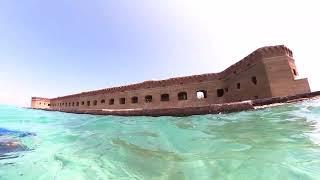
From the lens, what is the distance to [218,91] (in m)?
22.4

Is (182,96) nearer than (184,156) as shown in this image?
No

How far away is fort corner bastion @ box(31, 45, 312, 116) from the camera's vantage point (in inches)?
465

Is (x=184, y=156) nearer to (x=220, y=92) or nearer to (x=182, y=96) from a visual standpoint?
(x=220, y=92)

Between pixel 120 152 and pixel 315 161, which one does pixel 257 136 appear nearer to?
pixel 315 161

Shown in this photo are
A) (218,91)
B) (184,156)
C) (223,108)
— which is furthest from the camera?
(218,91)

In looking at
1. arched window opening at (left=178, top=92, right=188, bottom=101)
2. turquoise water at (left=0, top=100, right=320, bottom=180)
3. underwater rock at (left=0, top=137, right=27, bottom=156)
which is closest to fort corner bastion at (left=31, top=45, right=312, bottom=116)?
arched window opening at (left=178, top=92, right=188, bottom=101)

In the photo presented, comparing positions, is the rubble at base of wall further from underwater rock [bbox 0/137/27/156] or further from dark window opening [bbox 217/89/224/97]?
dark window opening [bbox 217/89/224/97]

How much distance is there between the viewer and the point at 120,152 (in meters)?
4.80

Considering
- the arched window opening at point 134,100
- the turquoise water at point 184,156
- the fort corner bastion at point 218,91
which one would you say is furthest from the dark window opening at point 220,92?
the turquoise water at point 184,156

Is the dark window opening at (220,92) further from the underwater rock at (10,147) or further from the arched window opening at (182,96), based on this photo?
the underwater rock at (10,147)

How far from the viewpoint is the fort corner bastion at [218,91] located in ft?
38.8

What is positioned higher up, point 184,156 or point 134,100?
point 134,100

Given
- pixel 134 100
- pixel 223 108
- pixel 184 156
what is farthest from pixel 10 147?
pixel 134 100

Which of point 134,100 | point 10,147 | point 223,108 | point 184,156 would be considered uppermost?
point 134,100
